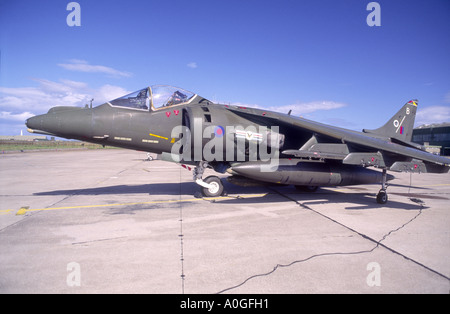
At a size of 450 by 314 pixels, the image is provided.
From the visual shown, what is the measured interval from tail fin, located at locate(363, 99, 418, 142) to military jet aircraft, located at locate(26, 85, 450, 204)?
156 inches

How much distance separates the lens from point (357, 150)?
8141 millimetres

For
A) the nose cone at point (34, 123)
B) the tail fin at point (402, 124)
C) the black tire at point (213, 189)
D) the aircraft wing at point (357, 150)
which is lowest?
the black tire at point (213, 189)

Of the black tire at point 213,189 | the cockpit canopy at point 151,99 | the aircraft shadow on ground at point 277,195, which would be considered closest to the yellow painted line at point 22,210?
the aircraft shadow on ground at point 277,195

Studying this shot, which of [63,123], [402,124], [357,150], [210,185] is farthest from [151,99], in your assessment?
[402,124]

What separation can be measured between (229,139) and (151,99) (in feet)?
8.21

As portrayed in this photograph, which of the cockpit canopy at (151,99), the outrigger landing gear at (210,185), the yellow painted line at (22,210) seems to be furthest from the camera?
the outrigger landing gear at (210,185)

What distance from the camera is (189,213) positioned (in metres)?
6.43

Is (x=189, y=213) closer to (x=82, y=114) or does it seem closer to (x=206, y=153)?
(x=206, y=153)

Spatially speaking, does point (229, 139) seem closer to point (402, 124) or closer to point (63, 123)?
point (63, 123)

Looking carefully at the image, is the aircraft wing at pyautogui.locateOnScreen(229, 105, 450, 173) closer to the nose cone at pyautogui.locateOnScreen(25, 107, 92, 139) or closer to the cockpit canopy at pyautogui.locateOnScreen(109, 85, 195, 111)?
the cockpit canopy at pyautogui.locateOnScreen(109, 85, 195, 111)

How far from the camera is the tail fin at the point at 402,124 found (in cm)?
1153

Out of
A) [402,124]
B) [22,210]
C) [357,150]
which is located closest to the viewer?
[22,210]
